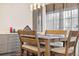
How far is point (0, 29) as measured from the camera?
1.49m

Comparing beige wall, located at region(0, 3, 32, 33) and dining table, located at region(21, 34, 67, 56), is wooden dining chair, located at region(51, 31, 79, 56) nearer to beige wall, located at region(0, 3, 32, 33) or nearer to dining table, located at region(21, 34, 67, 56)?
dining table, located at region(21, 34, 67, 56)

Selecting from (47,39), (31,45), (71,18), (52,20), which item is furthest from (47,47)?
(71,18)

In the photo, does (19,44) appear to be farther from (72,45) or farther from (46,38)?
(72,45)

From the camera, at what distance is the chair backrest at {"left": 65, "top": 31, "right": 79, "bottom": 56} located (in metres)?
1.58

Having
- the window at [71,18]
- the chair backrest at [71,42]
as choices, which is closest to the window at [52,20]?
the window at [71,18]

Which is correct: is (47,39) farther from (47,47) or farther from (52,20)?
(52,20)

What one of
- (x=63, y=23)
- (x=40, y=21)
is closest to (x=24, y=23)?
(x=40, y=21)

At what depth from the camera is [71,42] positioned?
5.50ft

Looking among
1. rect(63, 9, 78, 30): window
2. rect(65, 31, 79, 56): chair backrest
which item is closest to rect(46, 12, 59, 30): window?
rect(63, 9, 78, 30): window

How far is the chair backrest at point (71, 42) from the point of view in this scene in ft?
5.18

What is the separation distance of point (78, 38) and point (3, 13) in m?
1.07

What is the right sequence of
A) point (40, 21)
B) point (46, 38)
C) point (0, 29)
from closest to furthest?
1. point (0, 29)
2. point (40, 21)
3. point (46, 38)

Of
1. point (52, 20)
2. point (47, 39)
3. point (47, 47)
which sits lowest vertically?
point (47, 47)

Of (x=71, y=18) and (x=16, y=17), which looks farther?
(x=16, y=17)
